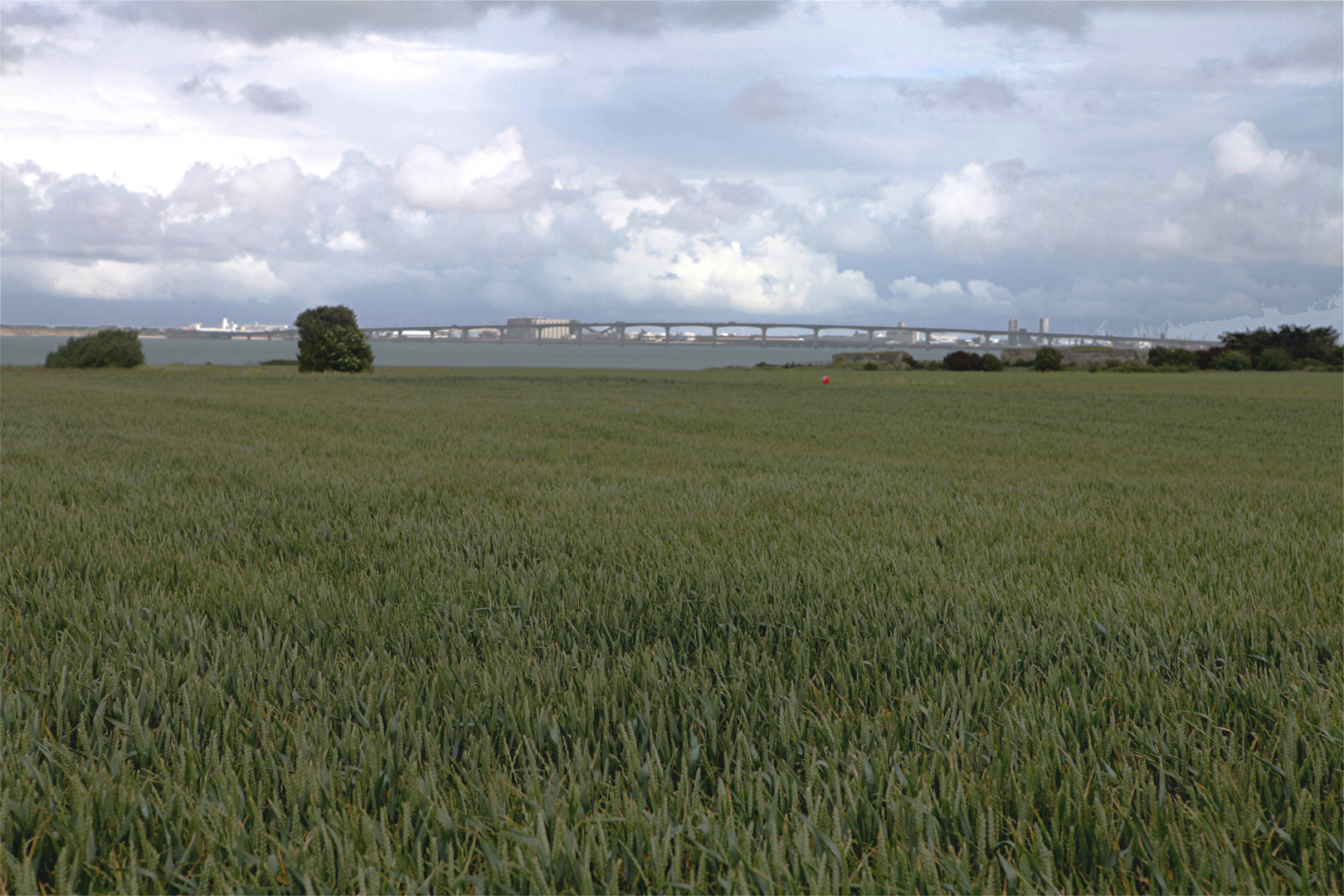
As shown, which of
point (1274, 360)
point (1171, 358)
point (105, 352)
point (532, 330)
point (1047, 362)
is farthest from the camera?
point (532, 330)

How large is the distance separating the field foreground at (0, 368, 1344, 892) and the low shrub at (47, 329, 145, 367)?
4584cm

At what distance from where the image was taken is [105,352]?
43906 mm

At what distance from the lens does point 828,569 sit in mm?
3805

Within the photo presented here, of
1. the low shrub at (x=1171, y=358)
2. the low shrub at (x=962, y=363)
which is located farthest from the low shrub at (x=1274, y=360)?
the low shrub at (x=962, y=363)

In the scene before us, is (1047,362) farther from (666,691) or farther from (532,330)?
(532,330)

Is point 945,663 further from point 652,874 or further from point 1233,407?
point 1233,407

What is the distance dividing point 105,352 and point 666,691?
52553mm

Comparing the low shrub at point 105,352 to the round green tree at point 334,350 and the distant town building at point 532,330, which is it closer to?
the round green tree at point 334,350

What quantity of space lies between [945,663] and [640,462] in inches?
233

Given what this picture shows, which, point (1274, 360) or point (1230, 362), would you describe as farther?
point (1230, 362)

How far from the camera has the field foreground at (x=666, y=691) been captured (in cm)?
163

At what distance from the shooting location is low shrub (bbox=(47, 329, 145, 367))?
43625mm

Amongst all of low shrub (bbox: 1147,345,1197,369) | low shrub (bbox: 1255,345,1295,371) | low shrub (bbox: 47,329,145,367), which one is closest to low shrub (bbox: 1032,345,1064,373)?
low shrub (bbox: 1147,345,1197,369)

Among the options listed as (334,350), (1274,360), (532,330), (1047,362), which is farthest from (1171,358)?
(532,330)
